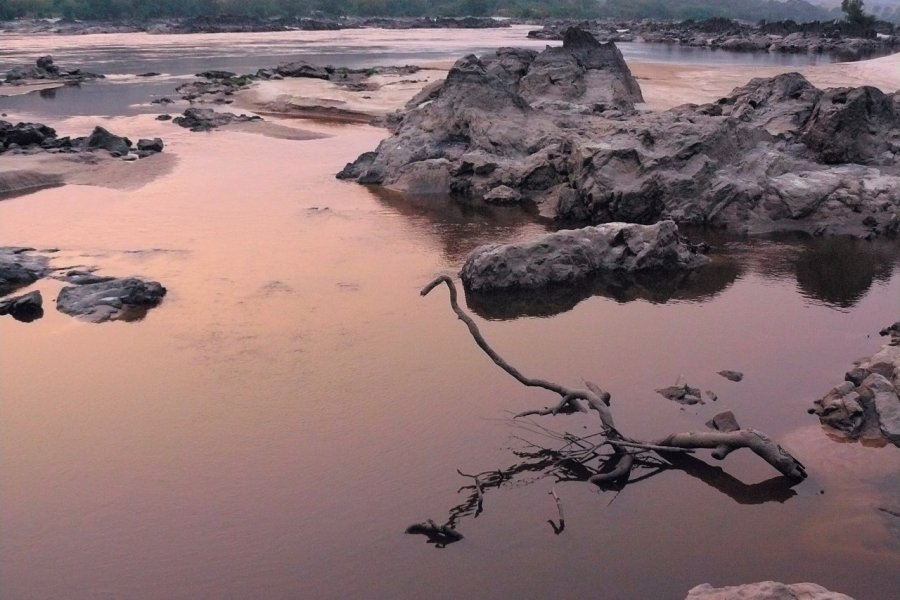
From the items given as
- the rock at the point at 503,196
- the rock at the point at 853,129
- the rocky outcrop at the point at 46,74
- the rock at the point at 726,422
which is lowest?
the rocky outcrop at the point at 46,74

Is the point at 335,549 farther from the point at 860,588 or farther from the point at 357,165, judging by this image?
the point at 357,165

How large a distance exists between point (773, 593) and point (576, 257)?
855 cm

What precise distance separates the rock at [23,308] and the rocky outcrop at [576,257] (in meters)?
6.07

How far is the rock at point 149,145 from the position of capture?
23.8 metres

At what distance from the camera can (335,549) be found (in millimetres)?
7074

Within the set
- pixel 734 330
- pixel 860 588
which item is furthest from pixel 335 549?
pixel 734 330

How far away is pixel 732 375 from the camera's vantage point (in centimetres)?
1011

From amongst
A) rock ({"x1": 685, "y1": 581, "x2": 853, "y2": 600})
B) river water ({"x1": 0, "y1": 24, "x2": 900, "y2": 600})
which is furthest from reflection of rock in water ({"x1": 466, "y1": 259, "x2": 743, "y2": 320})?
rock ({"x1": 685, "y1": 581, "x2": 853, "y2": 600})

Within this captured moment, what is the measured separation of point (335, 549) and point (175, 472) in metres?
1.97

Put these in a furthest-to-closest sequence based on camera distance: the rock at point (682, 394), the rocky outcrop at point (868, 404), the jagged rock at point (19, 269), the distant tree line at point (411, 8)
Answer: the distant tree line at point (411, 8), the jagged rock at point (19, 269), the rock at point (682, 394), the rocky outcrop at point (868, 404)

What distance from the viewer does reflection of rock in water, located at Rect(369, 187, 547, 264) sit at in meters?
15.9

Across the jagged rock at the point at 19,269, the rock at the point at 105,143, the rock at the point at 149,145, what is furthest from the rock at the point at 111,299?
the rock at the point at 149,145

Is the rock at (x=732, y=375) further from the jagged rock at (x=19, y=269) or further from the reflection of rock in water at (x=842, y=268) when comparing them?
the jagged rock at (x=19, y=269)

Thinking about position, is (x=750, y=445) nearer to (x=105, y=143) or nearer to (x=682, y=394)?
(x=682, y=394)
